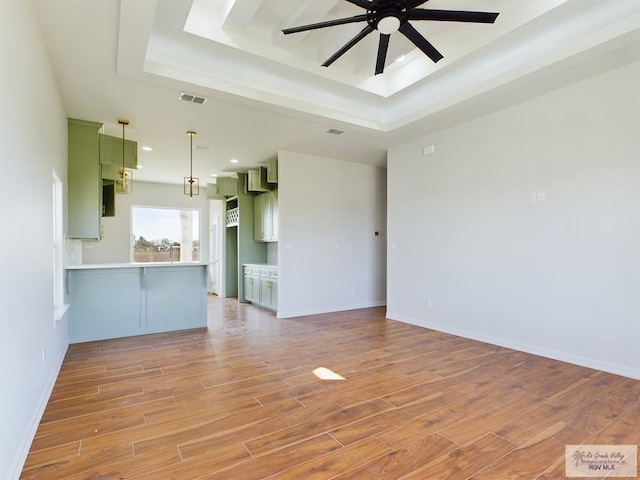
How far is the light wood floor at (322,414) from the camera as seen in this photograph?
6.17 ft

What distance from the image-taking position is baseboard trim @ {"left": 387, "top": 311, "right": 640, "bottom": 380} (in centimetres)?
312

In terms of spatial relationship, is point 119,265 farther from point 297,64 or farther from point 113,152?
point 297,64

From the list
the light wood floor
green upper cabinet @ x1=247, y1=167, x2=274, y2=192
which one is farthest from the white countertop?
green upper cabinet @ x1=247, y1=167, x2=274, y2=192

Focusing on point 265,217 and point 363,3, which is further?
point 265,217

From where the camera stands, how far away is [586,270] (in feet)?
11.0

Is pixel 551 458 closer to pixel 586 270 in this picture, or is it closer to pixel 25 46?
pixel 586 270

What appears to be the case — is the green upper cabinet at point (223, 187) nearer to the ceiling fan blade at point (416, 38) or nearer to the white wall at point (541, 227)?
the white wall at point (541, 227)

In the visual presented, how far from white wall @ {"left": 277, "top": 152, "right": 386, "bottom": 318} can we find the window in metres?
3.47

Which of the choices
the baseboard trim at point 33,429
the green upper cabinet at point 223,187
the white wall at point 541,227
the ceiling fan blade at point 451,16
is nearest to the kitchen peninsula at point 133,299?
the baseboard trim at point 33,429

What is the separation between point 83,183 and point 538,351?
5641 mm

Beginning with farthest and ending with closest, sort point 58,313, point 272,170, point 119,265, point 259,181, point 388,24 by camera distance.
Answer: point 259,181 → point 272,170 → point 119,265 → point 58,313 → point 388,24

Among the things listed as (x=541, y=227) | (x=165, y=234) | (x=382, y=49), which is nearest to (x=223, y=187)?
(x=165, y=234)

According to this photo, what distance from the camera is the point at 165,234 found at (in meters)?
8.63
